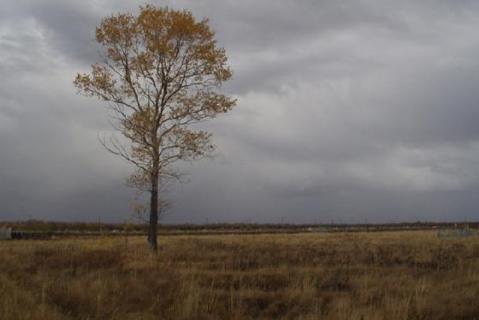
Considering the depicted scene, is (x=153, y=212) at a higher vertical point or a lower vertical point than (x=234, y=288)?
higher

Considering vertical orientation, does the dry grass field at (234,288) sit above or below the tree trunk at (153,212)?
below

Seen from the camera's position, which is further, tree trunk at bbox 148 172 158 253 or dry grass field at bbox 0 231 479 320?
tree trunk at bbox 148 172 158 253

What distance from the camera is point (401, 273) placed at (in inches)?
722

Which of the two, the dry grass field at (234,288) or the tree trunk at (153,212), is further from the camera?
the tree trunk at (153,212)

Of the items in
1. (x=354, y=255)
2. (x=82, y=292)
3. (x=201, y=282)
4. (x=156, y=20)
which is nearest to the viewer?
(x=82, y=292)

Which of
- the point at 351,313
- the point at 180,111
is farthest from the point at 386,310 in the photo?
the point at 180,111

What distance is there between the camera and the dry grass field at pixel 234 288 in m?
11.7

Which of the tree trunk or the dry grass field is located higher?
the tree trunk

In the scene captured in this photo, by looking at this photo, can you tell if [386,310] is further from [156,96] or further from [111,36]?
[111,36]

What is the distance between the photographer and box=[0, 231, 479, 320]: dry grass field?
11.7 m

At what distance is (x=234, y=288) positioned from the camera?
15.8 metres

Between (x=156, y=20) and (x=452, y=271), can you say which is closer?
(x=452, y=271)

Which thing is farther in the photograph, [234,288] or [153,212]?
[153,212]

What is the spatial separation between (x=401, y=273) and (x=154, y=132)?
14.0 m
